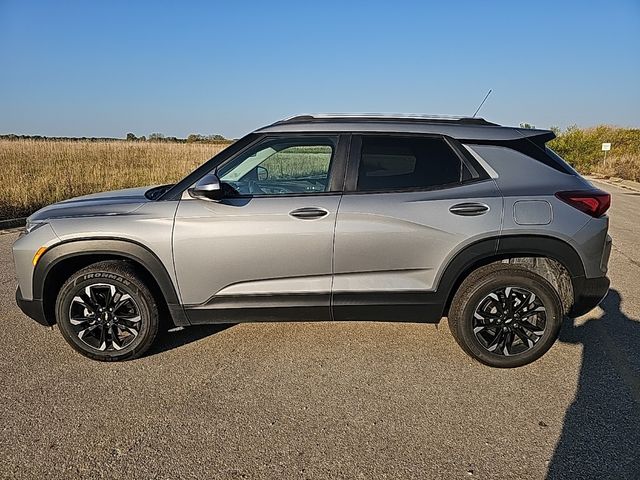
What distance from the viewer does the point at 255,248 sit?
10.3 feet

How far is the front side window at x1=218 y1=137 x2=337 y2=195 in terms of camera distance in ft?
10.9

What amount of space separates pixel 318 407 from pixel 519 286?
1.63 m

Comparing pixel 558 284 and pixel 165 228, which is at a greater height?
pixel 165 228

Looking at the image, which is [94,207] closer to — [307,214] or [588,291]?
[307,214]

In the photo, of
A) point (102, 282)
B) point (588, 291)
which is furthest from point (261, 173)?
point (588, 291)

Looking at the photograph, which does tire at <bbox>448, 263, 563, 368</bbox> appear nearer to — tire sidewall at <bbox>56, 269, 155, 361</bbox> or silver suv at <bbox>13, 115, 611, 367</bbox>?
silver suv at <bbox>13, 115, 611, 367</bbox>

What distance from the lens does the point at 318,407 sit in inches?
111

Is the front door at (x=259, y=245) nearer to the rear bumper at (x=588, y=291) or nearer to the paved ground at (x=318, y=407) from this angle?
the paved ground at (x=318, y=407)

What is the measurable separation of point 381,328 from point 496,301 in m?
1.10

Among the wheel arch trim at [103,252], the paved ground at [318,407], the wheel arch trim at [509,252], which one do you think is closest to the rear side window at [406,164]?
the wheel arch trim at [509,252]

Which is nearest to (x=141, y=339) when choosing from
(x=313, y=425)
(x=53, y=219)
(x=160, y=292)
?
(x=160, y=292)

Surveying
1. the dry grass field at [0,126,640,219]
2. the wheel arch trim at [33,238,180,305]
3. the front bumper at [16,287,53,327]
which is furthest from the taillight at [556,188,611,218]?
the front bumper at [16,287,53,327]

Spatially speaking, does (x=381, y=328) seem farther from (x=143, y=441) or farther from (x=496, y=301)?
(x=143, y=441)

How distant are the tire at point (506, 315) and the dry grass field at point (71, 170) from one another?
31.8 feet
